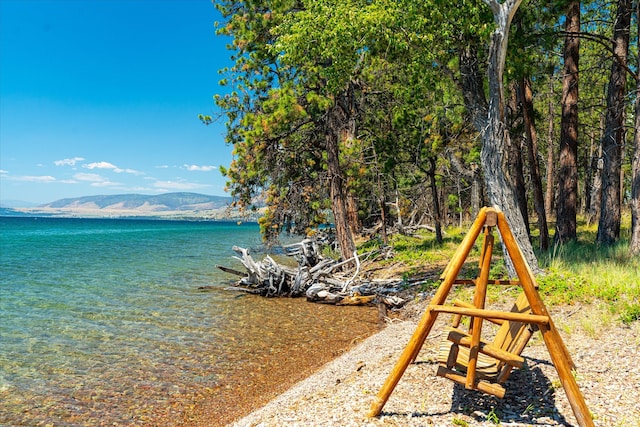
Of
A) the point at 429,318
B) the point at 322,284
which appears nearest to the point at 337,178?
the point at 322,284

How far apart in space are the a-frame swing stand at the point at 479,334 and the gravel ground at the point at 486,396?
406 millimetres

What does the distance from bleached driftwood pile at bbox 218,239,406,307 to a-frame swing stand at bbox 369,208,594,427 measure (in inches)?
307

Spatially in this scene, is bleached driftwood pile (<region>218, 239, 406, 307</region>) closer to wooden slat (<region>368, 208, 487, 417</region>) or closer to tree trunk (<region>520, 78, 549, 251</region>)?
tree trunk (<region>520, 78, 549, 251</region>)

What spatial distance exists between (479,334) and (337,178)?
1210 centimetres

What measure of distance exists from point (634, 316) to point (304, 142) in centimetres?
1275

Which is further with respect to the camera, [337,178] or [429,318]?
[337,178]

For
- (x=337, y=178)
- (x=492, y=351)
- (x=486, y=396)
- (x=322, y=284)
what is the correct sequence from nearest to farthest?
1. (x=492, y=351)
2. (x=486, y=396)
3. (x=322, y=284)
4. (x=337, y=178)

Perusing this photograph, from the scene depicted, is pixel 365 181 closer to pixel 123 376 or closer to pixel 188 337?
pixel 188 337

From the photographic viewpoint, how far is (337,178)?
54.3ft

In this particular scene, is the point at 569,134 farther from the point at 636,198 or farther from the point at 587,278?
the point at 587,278

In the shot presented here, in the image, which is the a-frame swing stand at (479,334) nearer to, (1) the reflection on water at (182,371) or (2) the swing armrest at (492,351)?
(2) the swing armrest at (492,351)

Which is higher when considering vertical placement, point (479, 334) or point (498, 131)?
point (498, 131)

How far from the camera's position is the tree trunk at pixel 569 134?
1344cm

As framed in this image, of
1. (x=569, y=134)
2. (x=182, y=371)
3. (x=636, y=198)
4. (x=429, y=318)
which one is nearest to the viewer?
(x=429, y=318)
